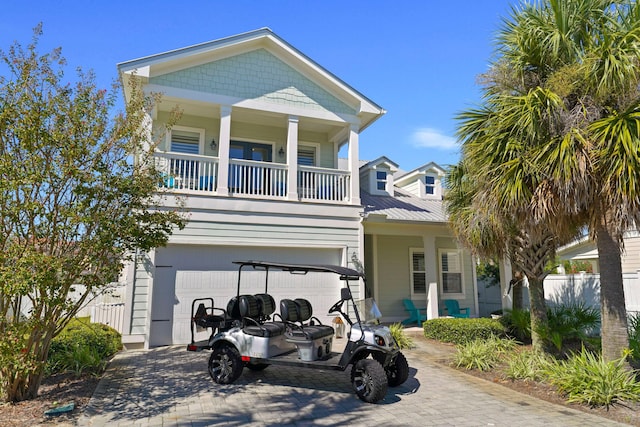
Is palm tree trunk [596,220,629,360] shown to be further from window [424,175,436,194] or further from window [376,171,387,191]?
window [424,175,436,194]

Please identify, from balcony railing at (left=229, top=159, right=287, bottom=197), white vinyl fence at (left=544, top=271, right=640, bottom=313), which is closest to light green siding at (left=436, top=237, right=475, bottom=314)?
white vinyl fence at (left=544, top=271, right=640, bottom=313)

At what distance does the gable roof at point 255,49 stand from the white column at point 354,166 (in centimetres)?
65

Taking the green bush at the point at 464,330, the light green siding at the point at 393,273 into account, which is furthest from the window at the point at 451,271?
the green bush at the point at 464,330

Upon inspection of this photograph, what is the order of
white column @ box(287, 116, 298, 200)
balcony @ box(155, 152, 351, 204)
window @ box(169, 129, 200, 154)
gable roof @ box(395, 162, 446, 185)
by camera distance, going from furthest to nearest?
1. gable roof @ box(395, 162, 446, 185)
2. window @ box(169, 129, 200, 154)
3. white column @ box(287, 116, 298, 200)
4. balcony @ box(155, 152, 351, 204)

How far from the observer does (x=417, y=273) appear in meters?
15.8

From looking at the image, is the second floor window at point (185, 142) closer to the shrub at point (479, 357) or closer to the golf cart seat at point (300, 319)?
the golf cart seat at point (300, 319)

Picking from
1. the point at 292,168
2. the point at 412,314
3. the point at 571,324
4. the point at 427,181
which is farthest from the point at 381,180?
the point at 571,324

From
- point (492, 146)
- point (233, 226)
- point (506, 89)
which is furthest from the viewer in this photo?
point (233, 226)

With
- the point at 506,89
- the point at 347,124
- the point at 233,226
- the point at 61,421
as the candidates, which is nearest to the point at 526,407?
the point at 506,89

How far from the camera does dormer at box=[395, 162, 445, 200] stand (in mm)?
16266

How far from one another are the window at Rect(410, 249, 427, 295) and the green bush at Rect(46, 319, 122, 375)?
10.3m

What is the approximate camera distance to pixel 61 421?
5137 millimetres

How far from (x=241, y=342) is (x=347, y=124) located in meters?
7.81

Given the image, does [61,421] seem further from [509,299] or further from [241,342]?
[509,299]
